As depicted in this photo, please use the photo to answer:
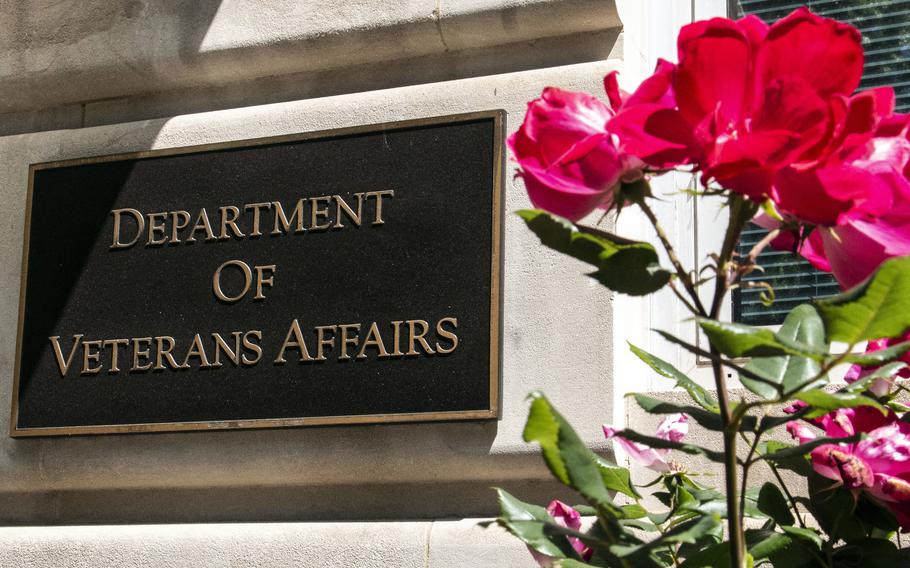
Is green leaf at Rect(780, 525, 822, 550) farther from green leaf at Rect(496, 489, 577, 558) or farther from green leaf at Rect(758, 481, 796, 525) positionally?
green leaf at Rect(496, 489, 577, 558)

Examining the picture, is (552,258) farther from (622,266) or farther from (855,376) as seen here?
(622,266)

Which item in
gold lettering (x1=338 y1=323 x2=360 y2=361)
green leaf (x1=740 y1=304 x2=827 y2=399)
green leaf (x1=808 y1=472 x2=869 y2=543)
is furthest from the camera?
gold lettering (x1=338 y1=323 x2=360 y2=361)

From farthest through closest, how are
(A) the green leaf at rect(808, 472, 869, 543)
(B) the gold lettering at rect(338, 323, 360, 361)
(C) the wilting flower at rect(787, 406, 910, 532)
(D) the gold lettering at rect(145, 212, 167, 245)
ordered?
(D) the gold lettering at rect(145, 212, 167, 245)
(B) the gold lettering at rect(338, 323, 360, 361)
(A) the green leaf at rect(808, 472, 869, 543)
(C) the wilting flower at rect(787, 406, 910, 532)

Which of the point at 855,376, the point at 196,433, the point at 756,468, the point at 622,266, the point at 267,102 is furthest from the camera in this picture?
the point at 267,102

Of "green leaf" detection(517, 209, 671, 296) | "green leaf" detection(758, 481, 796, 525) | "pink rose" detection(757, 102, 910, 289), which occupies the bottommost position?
"green leaf" detection(758, 481, 796, 525)

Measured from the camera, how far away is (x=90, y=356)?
3.63 meters

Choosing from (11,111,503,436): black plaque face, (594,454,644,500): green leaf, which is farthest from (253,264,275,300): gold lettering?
(594,454,644,500): green leaf

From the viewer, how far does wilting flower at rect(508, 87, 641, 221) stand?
3.77 ft

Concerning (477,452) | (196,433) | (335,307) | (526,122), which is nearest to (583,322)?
(477,452)

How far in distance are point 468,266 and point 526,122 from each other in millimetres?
2066

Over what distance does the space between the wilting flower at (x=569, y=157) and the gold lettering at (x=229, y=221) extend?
97.7 inches

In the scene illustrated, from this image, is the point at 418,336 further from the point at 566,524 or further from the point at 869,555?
the point at 869,555

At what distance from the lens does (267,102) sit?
3717 mm

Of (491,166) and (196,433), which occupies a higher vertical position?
(491,166)
